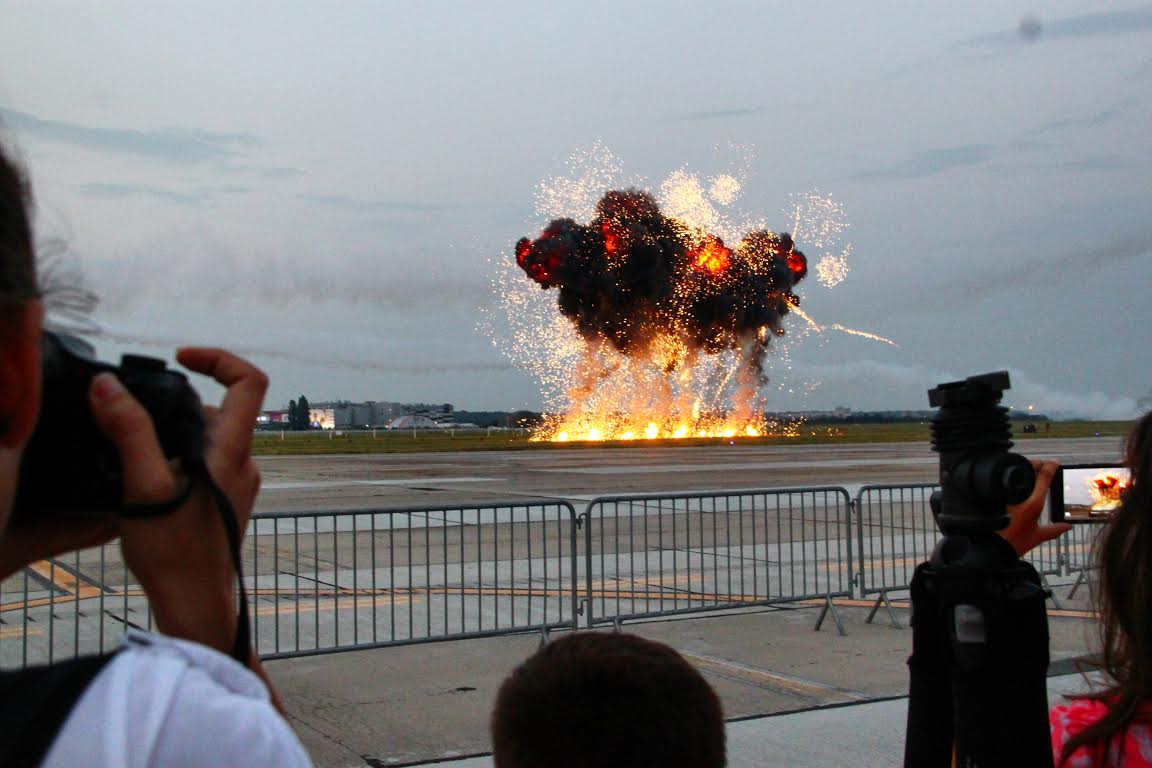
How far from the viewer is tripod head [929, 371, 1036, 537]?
7.55 ft

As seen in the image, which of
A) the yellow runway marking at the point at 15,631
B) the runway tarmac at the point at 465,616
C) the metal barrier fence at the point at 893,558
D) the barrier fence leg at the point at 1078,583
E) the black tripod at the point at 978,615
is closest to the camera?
the black tripod at the point at 978,615

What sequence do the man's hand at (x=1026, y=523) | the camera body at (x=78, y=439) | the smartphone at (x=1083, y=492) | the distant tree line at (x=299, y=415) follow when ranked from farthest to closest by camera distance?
1. the distant tree line at (x=299, y=415)
2. the smartphone at (x=1083, y=492)
3. the man's hand at (x=1026, y=523)
4. the camera body at (x=78, y=439)

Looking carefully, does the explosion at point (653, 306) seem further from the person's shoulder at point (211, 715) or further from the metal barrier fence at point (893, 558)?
the person's shoulder at point (211, 715)

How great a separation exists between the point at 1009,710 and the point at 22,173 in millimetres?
2002

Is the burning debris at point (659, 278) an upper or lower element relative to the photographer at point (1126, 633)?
upper

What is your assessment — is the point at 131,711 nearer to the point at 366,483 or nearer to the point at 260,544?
the point at 260,544

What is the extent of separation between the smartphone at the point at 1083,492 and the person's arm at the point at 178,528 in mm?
2815

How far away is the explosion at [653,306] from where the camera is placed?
181 ft

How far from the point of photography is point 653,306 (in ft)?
194

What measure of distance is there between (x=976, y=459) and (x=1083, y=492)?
139 centimetres

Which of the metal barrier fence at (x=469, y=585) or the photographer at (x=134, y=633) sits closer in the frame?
the photographer at (x=134, y=633)

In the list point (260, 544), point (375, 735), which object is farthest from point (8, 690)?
point (260, 544)

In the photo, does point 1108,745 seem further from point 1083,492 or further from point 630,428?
point 630,428

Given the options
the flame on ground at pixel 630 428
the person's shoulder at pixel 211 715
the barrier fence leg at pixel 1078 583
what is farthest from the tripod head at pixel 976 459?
the flame on ground at pixel 630 428
